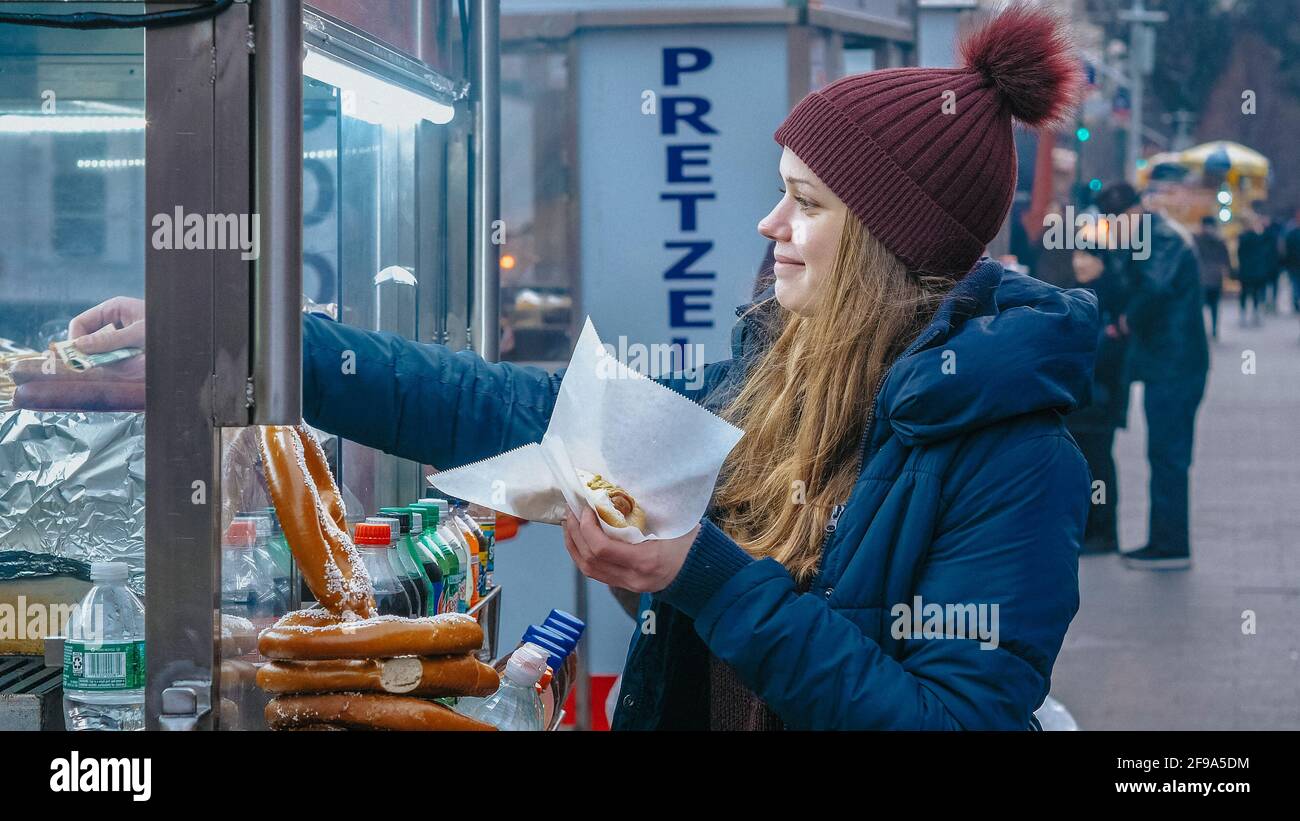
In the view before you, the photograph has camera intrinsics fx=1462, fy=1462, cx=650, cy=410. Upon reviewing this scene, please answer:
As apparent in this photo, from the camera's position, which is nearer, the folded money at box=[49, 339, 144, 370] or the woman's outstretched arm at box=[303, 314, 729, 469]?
the folded money at box=[49, 339, 144, 370]

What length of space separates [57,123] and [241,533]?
951 mm

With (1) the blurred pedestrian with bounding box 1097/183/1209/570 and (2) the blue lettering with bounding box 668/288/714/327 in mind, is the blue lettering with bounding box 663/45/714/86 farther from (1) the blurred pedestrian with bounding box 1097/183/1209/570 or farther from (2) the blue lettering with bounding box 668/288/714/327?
(1) the blurred pedestrian with bounding box 1097/183/1209/570

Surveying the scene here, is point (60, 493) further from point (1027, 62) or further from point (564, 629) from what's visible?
point (1027, 62)

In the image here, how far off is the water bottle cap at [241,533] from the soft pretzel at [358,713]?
0.69 ft

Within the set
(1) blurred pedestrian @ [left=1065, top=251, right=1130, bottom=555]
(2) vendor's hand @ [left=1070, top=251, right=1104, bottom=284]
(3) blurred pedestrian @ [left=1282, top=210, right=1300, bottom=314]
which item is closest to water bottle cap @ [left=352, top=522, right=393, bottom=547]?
(1) blurred pedestrian @ [left=1065, top=251, right=1130, bottom=555]

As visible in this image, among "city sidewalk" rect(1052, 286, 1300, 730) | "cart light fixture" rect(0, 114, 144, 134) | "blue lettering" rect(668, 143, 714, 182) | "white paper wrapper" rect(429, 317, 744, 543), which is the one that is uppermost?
"blue lettering" rect(668, 143, 714, 182)

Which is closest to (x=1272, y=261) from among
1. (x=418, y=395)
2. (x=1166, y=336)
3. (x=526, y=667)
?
(x=1166, y=336)

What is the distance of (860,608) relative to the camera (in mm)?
2021

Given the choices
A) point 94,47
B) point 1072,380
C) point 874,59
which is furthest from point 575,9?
point 1072,380

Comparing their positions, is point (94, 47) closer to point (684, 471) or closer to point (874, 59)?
point (684, 471)

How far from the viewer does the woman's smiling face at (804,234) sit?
2.27 meters

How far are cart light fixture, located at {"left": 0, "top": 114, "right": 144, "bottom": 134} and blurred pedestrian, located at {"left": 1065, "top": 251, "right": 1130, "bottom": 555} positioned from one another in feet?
21.9

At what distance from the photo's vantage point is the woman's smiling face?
227cm
